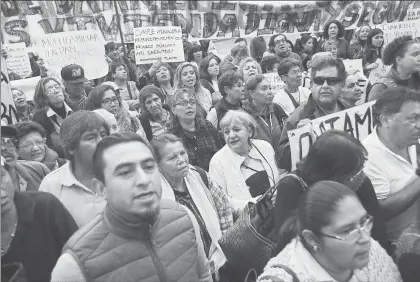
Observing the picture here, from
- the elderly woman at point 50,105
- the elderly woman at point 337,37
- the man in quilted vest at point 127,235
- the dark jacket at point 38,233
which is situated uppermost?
the man in quilted vest at point 127,235

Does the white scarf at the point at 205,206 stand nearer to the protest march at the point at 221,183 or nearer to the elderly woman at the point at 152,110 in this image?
the protest march at the point at 221,183

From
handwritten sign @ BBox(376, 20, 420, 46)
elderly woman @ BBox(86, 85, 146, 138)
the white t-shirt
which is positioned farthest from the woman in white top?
handwritten sign @ BBox(376, 20, 420, 46)

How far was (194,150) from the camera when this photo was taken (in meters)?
4.56

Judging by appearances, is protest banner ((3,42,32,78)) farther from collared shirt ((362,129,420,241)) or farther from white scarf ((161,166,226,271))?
collared shirt ((362,129,420,241))

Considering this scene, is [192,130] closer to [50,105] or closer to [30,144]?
[30,144]

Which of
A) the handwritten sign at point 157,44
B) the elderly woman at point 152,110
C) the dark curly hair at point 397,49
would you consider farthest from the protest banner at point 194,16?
the dark curly hair at point 397,49

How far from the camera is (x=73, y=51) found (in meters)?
6.76

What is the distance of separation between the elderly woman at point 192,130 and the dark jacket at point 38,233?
222 centimetres

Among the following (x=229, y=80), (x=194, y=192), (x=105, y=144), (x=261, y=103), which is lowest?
(x=261, y=103)

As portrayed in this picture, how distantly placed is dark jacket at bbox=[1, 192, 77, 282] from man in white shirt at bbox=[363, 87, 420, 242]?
162 cm

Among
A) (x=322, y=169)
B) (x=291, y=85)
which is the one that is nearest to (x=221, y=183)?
(x=322, y=169)

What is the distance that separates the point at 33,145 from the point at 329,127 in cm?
205

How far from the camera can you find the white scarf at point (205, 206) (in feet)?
10.2

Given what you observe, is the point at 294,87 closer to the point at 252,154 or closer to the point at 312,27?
the point at 252,154
